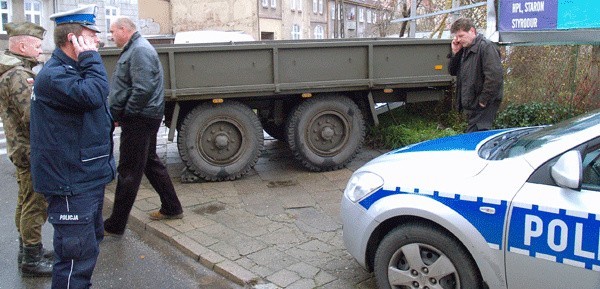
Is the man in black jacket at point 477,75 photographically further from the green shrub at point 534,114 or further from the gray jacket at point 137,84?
the gray jacket at point 137,84

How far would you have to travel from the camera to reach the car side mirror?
2.72 metres

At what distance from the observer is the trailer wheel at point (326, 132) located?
670 cm

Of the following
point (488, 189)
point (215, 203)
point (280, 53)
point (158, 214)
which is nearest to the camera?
point (488, 189)

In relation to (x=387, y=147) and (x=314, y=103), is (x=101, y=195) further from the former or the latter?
(x=387, y=147)

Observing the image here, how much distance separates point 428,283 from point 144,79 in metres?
2.79

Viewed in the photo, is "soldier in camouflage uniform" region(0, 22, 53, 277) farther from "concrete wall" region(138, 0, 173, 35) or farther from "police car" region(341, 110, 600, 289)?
"concrete wall" region(138, 0, 173, 35)

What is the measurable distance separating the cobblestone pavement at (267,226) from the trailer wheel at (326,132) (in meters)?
0.18

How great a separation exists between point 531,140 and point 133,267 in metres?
3.02

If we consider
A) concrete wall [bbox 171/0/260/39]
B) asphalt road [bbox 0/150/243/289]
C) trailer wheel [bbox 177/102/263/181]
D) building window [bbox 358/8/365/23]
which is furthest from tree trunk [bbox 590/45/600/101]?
building window [bbox 358/8/365/23]

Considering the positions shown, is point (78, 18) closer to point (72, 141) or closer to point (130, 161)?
point (72, 141)

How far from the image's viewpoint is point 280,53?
6.42 m

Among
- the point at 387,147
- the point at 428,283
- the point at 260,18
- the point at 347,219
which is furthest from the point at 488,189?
the point at 260,18

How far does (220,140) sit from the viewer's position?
21.1 feet

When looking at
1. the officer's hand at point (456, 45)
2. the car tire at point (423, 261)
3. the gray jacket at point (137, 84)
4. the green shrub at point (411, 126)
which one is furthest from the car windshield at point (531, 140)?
the green shrub at point (411, 126)
